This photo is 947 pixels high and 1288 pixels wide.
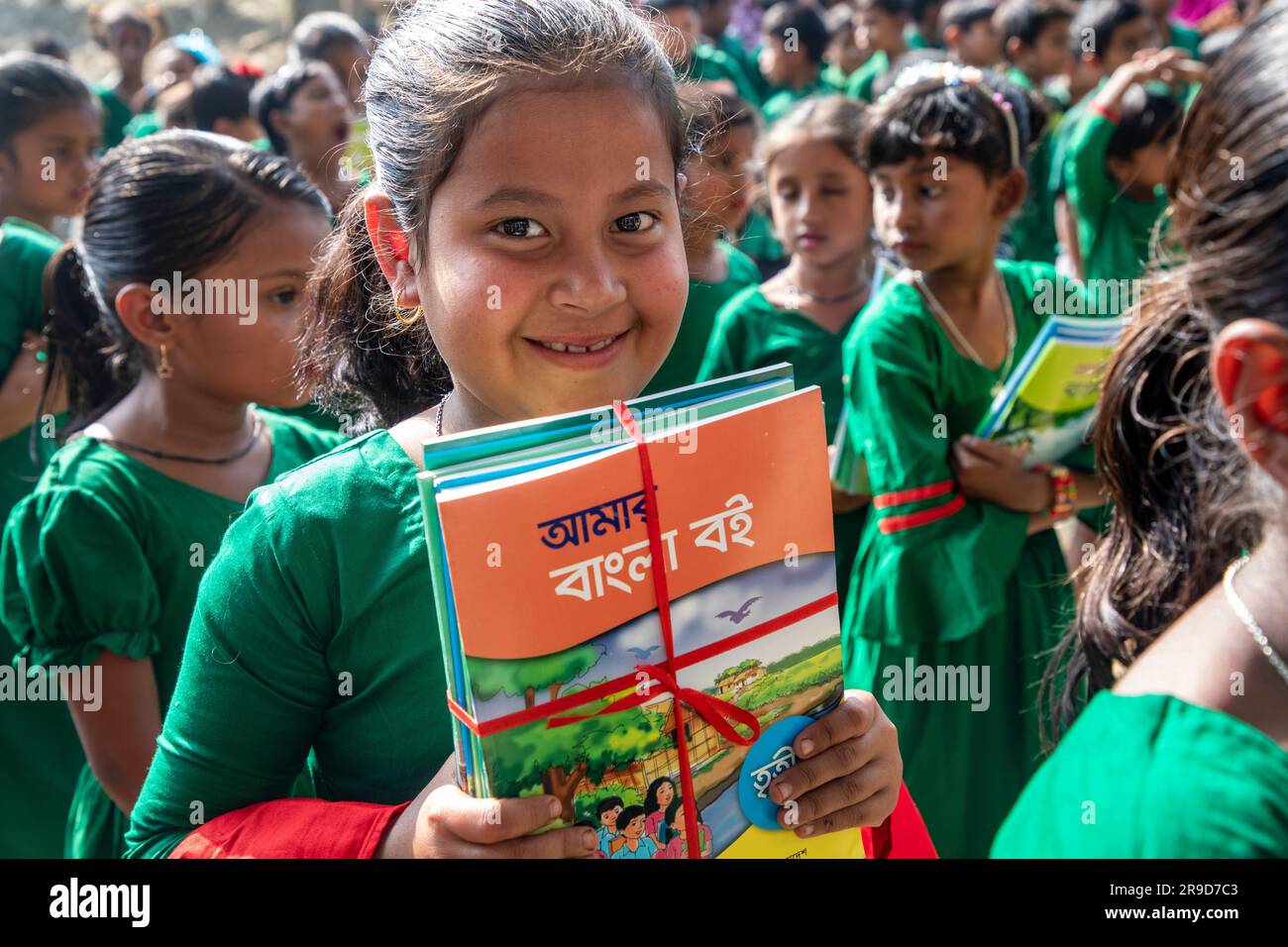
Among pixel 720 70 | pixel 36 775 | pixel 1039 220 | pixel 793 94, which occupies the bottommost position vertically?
pixel 36 775

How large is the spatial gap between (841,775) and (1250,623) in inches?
12.5

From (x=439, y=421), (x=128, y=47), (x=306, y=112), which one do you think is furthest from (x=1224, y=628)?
(x=128, y=47)

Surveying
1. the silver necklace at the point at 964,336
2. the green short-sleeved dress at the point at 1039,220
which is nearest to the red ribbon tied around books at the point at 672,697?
the silver necklace at the point at 964,336

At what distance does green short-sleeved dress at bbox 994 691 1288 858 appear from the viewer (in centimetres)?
78

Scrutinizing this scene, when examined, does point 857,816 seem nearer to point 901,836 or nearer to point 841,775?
point 841,775

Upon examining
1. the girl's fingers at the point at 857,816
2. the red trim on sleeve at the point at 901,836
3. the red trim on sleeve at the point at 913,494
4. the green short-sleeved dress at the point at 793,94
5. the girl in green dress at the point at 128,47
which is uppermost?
the girl in green dress at the point at 128,47

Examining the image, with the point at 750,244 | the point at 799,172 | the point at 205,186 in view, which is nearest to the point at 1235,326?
the point at 205,186

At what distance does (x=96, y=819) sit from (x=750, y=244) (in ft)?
13.8

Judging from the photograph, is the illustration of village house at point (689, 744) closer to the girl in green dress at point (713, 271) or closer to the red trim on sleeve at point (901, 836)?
the red trim on sleeve at point (901, 836)

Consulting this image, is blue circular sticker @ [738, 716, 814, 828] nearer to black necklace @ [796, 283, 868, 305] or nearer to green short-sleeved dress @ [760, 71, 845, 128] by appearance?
black necklace @ [796, 283, 868, 305]

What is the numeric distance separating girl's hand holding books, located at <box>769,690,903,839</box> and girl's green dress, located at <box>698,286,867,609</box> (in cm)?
208

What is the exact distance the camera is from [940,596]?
245cm

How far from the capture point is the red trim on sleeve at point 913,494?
2.44m
